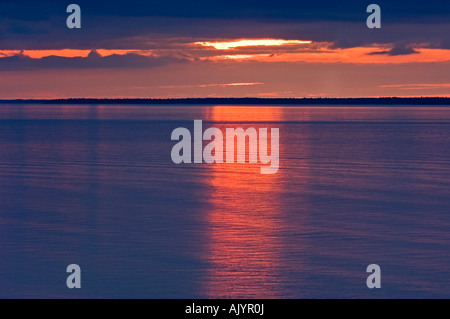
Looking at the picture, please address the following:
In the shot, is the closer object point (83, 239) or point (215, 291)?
point (215, 291)

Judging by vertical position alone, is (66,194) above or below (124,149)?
A: below

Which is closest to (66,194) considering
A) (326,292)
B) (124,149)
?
(326,292)

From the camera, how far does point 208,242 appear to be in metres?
14.7

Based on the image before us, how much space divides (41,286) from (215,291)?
2.76 m

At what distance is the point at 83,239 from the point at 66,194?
5.89 m

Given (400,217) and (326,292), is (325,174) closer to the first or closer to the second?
(400,217)

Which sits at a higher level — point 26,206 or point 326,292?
point 26,206

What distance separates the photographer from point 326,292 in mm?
11719

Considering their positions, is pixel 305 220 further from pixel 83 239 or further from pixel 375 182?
pixel 375 182

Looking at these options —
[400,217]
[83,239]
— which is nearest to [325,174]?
[400,217]
